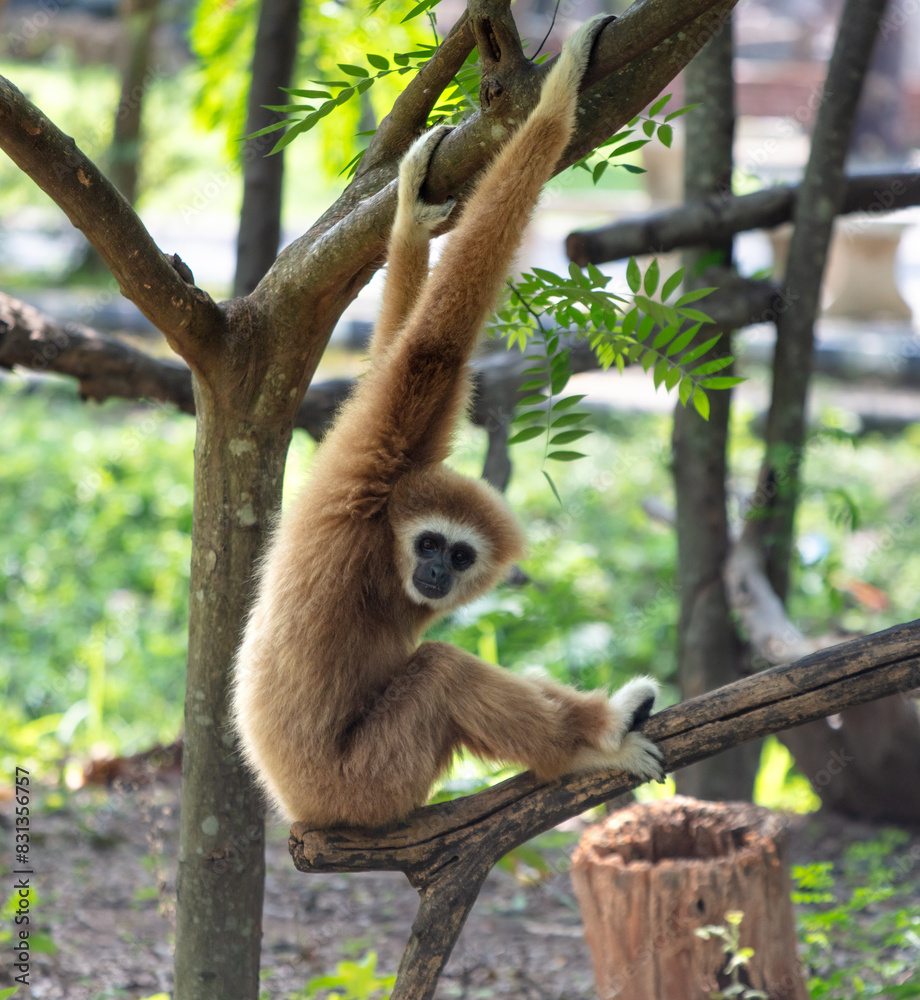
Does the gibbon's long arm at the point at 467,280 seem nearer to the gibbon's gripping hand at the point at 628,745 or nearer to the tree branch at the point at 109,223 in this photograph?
the tree branch at the point at 109,223

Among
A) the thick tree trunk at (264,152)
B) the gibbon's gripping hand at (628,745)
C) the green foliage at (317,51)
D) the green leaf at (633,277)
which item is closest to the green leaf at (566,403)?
the green leaf at (633,277)

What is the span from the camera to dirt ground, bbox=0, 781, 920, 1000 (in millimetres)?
4031

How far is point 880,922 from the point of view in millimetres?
4262

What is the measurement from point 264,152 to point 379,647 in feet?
10.7

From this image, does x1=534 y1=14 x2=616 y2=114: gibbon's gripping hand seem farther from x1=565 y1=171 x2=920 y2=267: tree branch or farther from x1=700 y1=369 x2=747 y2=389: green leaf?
x1=565 y1=171 x2=920 y2=267: tree branch

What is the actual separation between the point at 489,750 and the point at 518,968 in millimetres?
1937

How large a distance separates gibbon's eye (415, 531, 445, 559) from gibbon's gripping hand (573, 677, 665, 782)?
0.73m

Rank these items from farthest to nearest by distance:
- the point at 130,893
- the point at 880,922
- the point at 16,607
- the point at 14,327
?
1. the point at 16,607
2. the point at 130,893
3. the point at 880,922
4. the point at 14,327

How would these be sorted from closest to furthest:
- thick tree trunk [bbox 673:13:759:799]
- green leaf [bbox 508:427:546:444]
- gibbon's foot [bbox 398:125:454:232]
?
1. gibbon's foot [bbox 398:125:454:232]
2. green leaf [bbox 508:427:546:444]
3. thick tree trunk [bbox 673:13:759:799]

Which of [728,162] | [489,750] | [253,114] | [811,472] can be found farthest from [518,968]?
[811,472]

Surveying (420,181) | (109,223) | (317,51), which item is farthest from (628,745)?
(317,51)

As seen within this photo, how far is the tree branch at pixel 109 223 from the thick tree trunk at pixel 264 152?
8.22 ft

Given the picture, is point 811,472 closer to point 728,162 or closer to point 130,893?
point 728,162

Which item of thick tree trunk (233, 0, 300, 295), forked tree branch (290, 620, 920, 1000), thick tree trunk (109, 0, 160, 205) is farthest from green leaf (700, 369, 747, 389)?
thick tree trunk (109, 0, 160, 205)
